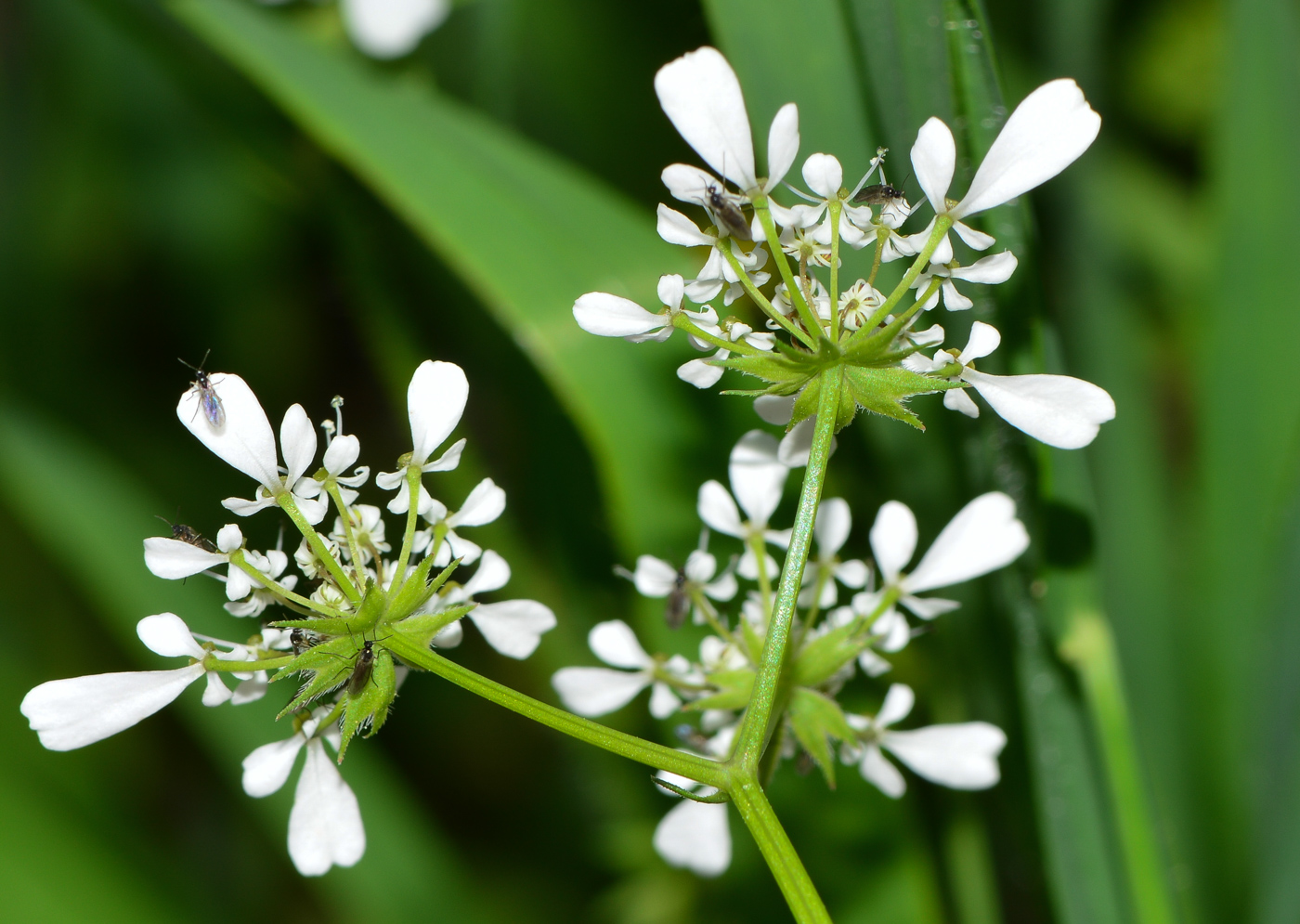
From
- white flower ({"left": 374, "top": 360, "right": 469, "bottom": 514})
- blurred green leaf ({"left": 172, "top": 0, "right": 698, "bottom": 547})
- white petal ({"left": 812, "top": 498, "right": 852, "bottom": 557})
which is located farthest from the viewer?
blurred green leaf ({"left": 172, "top": 0, "right": 698, "bottom": 547})

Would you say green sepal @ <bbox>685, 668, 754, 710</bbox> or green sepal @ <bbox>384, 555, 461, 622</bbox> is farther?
green sepal @ <bbox>685, 668, 754, 710</bbox>

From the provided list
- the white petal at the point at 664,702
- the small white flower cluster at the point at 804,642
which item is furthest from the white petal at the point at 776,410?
the white petal at the point at 664,702

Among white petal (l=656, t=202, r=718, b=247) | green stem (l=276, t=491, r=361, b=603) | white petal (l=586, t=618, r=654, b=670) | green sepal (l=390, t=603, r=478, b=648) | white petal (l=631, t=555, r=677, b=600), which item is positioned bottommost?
green sepal (l=390, t=603, r=478, b=648)

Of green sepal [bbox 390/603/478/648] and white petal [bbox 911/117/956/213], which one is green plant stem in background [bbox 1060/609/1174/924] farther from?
green sepal [bbox 390/603/478/648]

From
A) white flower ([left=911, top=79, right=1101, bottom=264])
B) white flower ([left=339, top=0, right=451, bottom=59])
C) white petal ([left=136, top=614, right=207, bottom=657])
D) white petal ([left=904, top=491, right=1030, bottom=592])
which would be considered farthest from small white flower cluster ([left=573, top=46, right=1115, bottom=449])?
white flower ([left=339, top=0, right=451, bottom=59])

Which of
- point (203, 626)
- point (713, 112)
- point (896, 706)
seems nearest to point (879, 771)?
point (896, 706)

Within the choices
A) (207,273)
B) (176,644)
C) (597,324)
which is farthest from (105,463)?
(597,324)

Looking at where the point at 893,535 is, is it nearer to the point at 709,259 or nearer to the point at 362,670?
the point at 709,259
